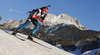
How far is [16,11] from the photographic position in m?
11.5

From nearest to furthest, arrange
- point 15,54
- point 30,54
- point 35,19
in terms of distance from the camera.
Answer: point 15,54, point 30,54, point 35,19

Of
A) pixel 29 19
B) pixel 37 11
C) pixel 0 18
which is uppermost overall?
pixel 0 18

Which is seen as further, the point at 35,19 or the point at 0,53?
the point at 35,19

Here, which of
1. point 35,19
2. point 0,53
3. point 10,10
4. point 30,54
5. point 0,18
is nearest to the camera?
point 0,53

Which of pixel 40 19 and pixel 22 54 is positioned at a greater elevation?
pixel 40 19

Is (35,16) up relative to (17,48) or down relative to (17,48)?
up

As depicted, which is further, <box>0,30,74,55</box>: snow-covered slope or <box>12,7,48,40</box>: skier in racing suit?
<box>12,7,48,40</box>: skier in racing suit

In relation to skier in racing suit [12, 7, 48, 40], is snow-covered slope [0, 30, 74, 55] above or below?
below

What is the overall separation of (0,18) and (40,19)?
7591 cm

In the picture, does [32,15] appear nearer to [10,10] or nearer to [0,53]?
[10,10]

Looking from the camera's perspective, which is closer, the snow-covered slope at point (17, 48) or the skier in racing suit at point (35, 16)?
the snow-covered slope at point (17, 48)

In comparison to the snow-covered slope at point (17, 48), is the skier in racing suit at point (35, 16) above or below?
above

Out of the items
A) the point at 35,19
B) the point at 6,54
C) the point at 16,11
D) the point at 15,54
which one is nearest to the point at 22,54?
the point at 15,54

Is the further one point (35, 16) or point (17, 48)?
point (35, 16)
